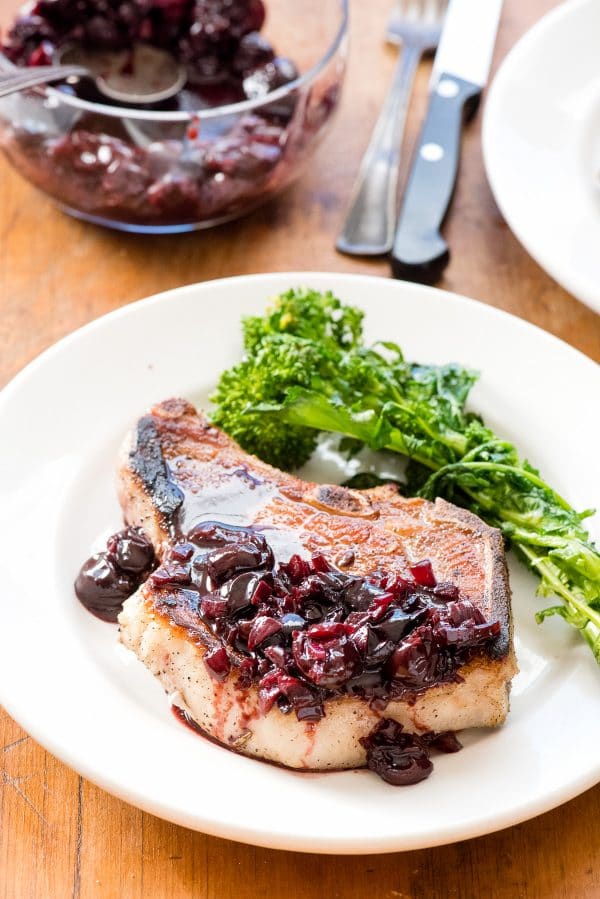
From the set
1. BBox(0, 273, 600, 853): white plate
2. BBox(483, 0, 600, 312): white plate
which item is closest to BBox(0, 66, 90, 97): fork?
BBox(0, 273, 600, 853): white plate

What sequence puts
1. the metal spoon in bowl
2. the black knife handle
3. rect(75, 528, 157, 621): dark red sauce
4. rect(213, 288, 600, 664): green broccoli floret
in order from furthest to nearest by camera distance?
the metal spoon in bowl, the black knife handle, rect(213, 288, 600, 664): green broccoli floret, rect(75, 528, 157, 621): dark red sauce

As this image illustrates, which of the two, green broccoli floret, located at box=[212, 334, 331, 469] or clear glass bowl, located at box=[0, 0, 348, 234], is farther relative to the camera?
clear glass bowl, located at box=[0, 0, 348, 234]

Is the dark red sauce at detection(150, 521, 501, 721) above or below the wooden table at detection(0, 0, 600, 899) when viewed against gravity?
above

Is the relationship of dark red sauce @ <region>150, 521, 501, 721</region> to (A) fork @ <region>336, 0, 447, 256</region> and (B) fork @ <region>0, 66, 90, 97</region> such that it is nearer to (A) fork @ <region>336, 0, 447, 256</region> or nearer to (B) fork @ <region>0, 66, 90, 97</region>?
(A) fork @ <region>336, 0, 447, 256</region>

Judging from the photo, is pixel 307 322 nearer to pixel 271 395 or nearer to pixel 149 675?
pixel 271 395

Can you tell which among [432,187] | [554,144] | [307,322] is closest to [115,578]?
[307,322]

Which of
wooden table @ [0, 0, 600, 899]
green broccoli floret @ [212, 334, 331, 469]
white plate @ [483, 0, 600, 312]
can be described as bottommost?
wooden table @ [0, 0, 600, 899]
